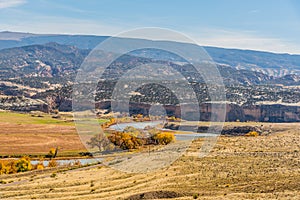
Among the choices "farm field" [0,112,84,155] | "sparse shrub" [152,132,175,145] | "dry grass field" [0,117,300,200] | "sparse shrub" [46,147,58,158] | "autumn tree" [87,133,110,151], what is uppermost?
"dry grass field" [0,117,300,200]

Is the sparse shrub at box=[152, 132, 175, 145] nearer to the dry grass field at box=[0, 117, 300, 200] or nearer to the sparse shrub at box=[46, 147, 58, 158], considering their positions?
the sparse shrub at box=[46, 147, 58, 158]

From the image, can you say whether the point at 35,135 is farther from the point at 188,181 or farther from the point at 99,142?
the point at 188,181

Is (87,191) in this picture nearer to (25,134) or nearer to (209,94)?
(25,134)

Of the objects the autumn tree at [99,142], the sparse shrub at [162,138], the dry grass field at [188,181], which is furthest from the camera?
Answer: the sparse shrub at [162,138]

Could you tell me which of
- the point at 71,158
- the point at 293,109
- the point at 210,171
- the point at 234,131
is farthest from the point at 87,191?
the point at 293,109

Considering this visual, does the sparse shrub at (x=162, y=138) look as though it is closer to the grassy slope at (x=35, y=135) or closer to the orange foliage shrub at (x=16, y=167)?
the grassy slope at (x=35, y=135)

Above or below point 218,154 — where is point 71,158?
below

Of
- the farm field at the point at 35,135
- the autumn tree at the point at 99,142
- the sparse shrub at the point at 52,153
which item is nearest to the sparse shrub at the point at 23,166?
the autumn tree at the point at 99,142

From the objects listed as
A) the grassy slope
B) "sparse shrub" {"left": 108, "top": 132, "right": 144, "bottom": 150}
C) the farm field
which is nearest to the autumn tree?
"sparse shrub" {"left": 108, "top": 132, "right": 144, "bottom": 150}

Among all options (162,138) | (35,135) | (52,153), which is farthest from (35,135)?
(162,138)
